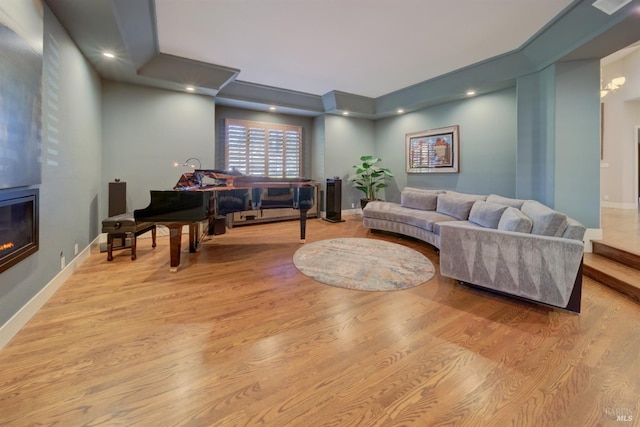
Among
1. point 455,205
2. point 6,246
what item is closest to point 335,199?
point 455,205

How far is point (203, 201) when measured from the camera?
3.02 m

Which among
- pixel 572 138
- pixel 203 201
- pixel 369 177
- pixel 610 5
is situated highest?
pixel 610 5

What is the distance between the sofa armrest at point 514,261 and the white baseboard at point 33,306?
3.42m

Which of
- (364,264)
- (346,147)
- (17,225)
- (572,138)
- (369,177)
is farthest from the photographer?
(346,147)

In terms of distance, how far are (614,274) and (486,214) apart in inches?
49.2

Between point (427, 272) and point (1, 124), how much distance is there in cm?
369

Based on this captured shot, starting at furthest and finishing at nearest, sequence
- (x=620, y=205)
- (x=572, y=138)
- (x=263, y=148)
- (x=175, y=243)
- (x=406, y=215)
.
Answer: (x=263, y=148)
(x=620, y=205)
(x=406, y=215)
(x=572, y=138)
(x=175, y=243)

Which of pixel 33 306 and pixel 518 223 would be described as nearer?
pixel 33 306

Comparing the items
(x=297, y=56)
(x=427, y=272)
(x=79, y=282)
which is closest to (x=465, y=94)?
(x=297, y=56)

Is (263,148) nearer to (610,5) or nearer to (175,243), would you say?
(175,243)

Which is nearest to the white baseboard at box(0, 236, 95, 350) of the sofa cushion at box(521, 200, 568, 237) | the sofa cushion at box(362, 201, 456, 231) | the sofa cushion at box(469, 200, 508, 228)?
the sofa cushion at box(521, 200, 568, 237)

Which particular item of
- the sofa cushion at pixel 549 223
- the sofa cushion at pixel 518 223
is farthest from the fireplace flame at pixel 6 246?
the sofa cushion at pixel 549 223

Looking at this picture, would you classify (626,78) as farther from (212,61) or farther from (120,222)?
Result: (120,222)

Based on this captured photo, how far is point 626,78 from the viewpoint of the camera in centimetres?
566
